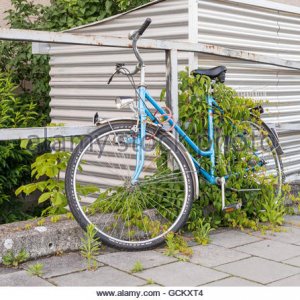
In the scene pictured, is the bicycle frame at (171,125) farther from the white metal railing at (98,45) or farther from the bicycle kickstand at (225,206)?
the white metal railing at (98,45)

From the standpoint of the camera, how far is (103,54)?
18.9 ft

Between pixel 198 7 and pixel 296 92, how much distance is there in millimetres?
1706

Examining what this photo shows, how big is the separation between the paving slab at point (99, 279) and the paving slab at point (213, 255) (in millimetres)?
522

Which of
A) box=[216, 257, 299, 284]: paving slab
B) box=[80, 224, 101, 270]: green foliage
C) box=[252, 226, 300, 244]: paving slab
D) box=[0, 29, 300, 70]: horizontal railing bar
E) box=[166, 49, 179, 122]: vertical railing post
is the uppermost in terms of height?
box=[0, 29, 300, 70]: horizontal railing bar

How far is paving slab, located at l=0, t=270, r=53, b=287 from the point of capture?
10.7 ft

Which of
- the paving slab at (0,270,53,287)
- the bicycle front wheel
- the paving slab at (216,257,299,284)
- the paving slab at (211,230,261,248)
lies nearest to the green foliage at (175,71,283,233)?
the paving slab at (211,230,261,248)

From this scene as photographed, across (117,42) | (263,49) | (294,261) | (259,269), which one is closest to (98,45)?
(117,42)

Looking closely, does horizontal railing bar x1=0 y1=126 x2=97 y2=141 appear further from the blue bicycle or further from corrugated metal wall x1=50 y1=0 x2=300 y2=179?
corrugated metal wall x1=50 y1=0 x2=300 y2=179

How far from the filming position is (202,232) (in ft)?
13.8

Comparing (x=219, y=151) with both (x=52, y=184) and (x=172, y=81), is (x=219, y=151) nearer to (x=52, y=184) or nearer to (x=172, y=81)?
(x=172, y=81)

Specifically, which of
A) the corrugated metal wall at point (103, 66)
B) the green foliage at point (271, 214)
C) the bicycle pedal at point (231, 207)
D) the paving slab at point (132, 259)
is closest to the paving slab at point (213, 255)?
the paving slab at point (132, 259)

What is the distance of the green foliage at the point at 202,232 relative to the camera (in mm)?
4129

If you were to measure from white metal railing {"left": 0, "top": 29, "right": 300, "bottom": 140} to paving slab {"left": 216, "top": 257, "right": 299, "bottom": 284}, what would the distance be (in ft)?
4.09

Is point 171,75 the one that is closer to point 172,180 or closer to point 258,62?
point 172,180
